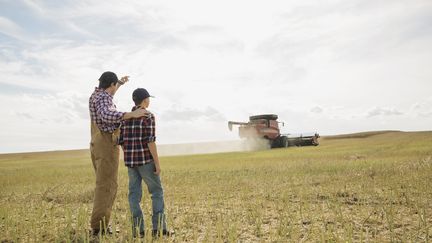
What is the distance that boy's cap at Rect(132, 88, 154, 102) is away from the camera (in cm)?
567

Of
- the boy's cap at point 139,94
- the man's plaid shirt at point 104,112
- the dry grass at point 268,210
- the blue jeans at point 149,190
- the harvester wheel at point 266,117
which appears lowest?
the dry grass at point 268,210

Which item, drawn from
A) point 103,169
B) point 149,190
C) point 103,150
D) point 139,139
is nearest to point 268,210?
point 149,190

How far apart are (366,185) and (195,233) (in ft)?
20.5

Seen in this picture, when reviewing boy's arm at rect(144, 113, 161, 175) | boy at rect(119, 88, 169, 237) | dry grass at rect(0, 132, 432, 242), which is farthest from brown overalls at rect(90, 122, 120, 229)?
boy's arm at rect(144, 113, 161, 175)

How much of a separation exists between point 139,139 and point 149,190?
2.52ft

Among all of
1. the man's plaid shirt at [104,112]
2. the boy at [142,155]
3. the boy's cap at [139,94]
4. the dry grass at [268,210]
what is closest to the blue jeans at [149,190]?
the boy at [142,155]

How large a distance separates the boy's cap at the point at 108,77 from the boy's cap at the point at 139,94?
460 millimetres

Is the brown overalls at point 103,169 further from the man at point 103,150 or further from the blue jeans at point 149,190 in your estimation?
the blue jeans at point 149,190

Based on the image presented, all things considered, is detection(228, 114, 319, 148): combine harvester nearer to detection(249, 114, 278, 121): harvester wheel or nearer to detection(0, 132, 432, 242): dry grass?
detection(249, 114, 278, 121): harvester wheel

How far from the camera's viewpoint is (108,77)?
5.90 meters

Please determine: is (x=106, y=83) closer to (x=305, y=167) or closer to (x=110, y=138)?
(x=110, y=138)

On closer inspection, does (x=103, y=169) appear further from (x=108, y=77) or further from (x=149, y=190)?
(x=108, y=77)

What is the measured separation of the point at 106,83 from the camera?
5.88 meters

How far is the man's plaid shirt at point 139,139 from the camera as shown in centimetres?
556
